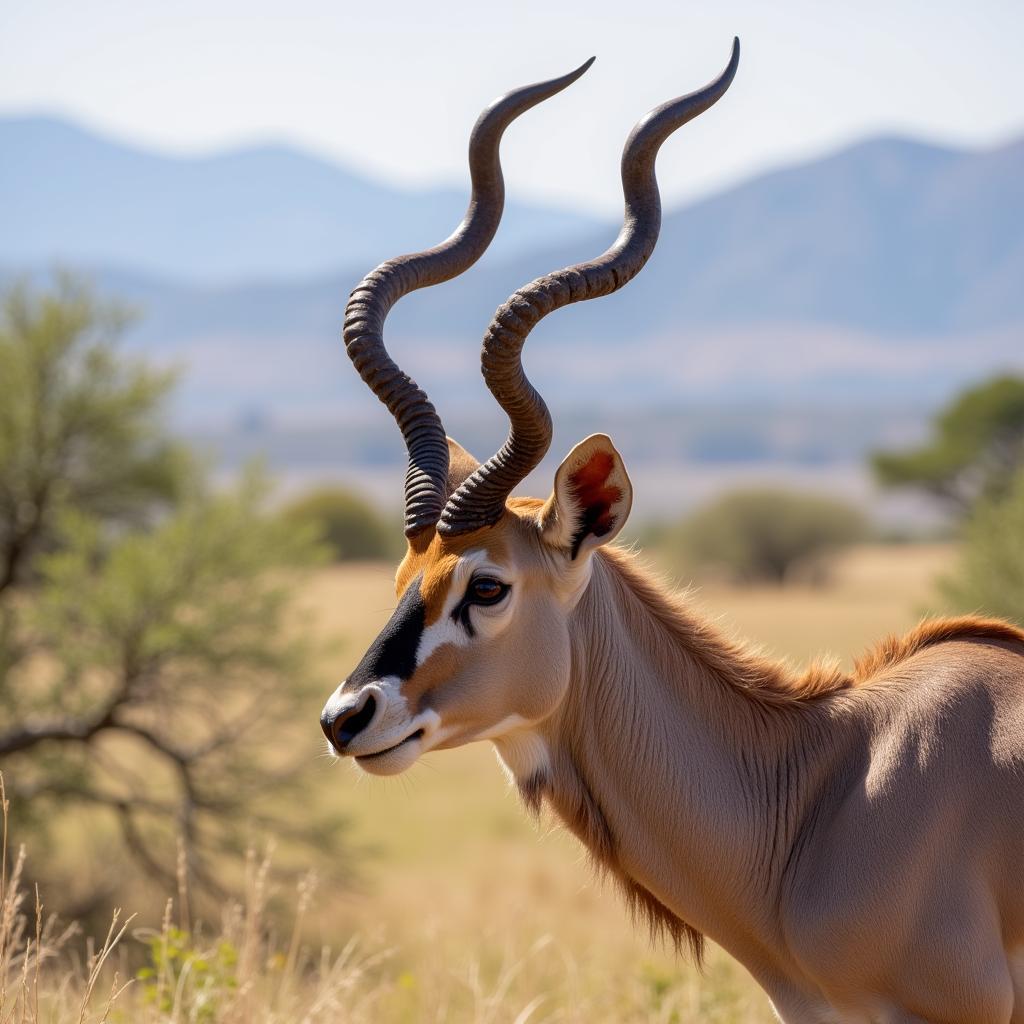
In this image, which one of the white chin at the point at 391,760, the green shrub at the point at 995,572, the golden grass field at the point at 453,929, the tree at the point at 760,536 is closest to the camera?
the white chin at the point at 391,760

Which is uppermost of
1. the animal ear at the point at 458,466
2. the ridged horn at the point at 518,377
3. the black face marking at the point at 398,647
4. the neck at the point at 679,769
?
the ridged horn at the point at 518,377

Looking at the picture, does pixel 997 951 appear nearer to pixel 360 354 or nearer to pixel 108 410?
pixel 360 354

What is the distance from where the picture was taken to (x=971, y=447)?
2314 inches

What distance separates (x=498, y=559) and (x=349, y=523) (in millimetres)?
55686

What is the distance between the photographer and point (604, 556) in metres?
5.77

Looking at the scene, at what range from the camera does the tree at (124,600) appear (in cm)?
1670

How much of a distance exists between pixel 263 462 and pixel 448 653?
14368 mm

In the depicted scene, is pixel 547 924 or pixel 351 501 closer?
pixel 547 924

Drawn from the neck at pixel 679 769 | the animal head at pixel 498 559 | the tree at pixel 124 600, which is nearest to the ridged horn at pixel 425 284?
the animal head at pixel 498 559

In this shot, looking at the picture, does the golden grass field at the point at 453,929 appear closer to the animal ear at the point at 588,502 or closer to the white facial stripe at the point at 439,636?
the white facial stripe at the point at 439,636

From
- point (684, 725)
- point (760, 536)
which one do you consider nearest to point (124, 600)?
point (684, 725)

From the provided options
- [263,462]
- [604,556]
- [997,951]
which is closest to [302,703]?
[263,462]

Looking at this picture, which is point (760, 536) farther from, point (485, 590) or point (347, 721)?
point (347, 721)

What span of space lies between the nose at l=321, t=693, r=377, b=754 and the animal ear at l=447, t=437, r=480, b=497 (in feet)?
3.71
